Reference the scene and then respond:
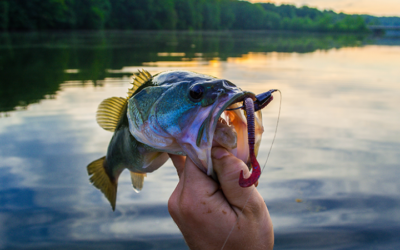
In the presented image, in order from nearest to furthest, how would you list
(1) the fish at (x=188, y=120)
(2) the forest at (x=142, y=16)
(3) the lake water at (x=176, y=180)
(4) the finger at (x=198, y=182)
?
(1) the fish at (x=188, y=120) → (4) the finger at (x=198, y=182) → (3) the lake water at (x=176, y=180) → (2) the forest at (x=142, y=16)

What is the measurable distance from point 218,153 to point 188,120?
23cm

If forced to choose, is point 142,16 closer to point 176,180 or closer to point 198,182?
point 176,180

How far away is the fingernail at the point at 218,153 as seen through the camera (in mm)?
1588

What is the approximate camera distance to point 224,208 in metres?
1.64

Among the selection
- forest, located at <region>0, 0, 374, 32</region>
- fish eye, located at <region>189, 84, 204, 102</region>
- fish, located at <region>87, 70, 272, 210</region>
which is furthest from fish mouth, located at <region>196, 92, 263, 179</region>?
forest, located at <region>0, 0, 374, 32</region>

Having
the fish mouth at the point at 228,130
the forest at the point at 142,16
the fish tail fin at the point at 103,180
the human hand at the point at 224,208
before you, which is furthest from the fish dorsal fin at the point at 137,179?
the forest at the point at 142,16

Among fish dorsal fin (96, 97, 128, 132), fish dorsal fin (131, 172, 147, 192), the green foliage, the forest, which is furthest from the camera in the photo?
the forest

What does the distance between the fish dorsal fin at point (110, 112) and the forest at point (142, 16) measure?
4858 cm

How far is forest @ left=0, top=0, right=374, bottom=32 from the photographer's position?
4884cm

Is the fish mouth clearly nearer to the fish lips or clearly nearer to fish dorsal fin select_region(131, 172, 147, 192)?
the fish lips

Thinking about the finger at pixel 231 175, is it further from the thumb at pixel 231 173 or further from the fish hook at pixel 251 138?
the fish hook at pixel 251 138

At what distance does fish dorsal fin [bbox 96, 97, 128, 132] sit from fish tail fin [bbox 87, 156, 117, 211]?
38 centimetres

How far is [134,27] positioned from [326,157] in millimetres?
77466

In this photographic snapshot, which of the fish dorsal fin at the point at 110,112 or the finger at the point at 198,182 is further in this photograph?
the fish dorsal fin at the point at 110,112
